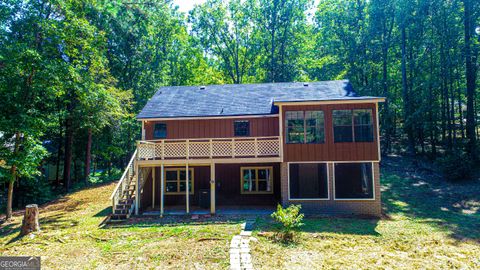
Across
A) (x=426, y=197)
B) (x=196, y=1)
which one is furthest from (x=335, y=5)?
(x=426, y=197)

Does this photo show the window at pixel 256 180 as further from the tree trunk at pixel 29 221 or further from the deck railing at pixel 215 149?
the tree trunk at pixel 29 221

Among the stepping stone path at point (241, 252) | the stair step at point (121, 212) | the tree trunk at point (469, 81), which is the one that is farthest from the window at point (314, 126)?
the tree trunk at point (469, 81)

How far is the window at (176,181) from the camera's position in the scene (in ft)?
52.2

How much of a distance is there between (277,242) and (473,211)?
11.5 metres

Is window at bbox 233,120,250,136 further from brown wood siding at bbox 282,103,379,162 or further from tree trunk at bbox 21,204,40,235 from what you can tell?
tree trunk at bbox 21,204,40,235

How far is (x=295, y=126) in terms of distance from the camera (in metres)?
13.2

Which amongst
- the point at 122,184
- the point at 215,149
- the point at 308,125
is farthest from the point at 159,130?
the point at 308,125

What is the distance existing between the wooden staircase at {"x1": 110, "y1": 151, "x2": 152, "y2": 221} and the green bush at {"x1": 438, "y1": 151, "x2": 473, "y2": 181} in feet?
64.0

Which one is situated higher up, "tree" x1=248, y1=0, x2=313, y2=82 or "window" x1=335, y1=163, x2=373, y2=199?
"tree" x1=248, y1=0, x2=313, y2=82

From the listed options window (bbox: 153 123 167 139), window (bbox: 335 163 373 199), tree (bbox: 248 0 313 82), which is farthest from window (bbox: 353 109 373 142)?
tree (bbox: 248 0 313 82)

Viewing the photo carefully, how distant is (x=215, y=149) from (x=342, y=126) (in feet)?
20.1

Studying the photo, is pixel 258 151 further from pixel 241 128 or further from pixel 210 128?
pixel 210 128

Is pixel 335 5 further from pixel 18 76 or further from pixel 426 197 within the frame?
pixel 18 76

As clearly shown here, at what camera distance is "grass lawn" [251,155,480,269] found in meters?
7.71
